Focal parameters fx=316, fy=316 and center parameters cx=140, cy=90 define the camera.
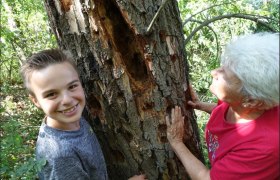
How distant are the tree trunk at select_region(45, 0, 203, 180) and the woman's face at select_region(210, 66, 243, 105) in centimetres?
32

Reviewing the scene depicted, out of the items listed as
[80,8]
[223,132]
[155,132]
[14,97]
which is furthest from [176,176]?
[14,97]

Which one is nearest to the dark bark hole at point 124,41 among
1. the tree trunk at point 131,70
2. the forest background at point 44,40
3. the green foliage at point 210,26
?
the tree trunk at point 131,70

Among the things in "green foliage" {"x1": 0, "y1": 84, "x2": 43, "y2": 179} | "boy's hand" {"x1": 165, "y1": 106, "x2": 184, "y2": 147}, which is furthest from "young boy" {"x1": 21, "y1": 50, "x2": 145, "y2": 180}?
"boy's hand" {"x1": 165, "y1": 106, "x2": 184, "y2": 147}

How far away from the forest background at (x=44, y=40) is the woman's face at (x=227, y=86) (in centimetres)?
97

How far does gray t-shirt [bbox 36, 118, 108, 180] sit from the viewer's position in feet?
5.51

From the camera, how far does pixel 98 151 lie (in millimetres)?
1943

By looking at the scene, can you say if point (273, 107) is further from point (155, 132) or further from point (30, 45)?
point (30, 45)

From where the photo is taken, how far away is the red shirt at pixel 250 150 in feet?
4.94

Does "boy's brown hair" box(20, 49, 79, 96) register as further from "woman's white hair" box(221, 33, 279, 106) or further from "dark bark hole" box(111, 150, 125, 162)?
"woman's white hair" box(221, 33, 279, 106)

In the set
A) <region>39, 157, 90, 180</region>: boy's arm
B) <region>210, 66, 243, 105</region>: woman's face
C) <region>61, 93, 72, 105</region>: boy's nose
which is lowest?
<region>39, 157, 90, 180</region>: boy's arm

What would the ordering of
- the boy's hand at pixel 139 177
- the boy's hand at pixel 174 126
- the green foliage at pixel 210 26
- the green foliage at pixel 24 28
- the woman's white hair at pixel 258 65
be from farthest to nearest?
1. the green foliage at pixel 24 28
2. the green foliage at pixel 210 26
3. the boy's hand at pixel 139 177
4. the boy's hand at pixel 174 126
5. the woman's white hair at pixel 258 65

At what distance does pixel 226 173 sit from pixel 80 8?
1161 mm

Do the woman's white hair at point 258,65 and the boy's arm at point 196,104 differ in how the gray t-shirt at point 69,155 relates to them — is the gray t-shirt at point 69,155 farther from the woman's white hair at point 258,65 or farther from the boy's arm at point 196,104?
the woman's white hair at point 258,65

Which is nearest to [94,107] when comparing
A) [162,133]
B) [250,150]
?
[162,133]
